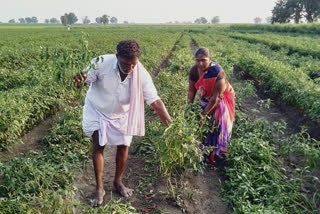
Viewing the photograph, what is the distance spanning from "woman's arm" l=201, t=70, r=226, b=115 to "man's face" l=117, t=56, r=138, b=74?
56.9 inches

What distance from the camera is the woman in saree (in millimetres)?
3701

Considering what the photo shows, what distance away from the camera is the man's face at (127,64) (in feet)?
8.45

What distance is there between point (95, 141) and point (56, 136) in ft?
5.47

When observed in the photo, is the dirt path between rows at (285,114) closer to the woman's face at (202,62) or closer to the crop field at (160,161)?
the crop field at (160,161)

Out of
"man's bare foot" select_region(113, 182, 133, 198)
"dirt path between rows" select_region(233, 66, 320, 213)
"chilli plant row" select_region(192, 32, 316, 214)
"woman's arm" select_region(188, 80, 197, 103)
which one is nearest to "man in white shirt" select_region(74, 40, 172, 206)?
"man's bare foot" select_region(113, 182, 133, 198)

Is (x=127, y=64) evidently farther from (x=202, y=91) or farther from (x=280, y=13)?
(x=280, y=13)

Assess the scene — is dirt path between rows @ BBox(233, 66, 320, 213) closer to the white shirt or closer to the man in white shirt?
the man in white shirt

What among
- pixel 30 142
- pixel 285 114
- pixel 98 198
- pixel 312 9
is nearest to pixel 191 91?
pixel 98 198

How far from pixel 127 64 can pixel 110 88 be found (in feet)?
1.11

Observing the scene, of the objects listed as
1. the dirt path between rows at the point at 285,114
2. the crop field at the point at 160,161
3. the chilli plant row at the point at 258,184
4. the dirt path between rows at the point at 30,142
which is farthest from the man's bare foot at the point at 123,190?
the dirt path between rows at the point at 285,114

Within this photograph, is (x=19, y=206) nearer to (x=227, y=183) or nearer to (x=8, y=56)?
(x=227, y=183)

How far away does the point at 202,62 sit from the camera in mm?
3666

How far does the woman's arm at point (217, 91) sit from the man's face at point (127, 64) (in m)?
1.44

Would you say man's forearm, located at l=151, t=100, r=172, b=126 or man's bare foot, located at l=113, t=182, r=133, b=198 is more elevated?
man's forearm, located at l=151, t=100, r=172, b=126
